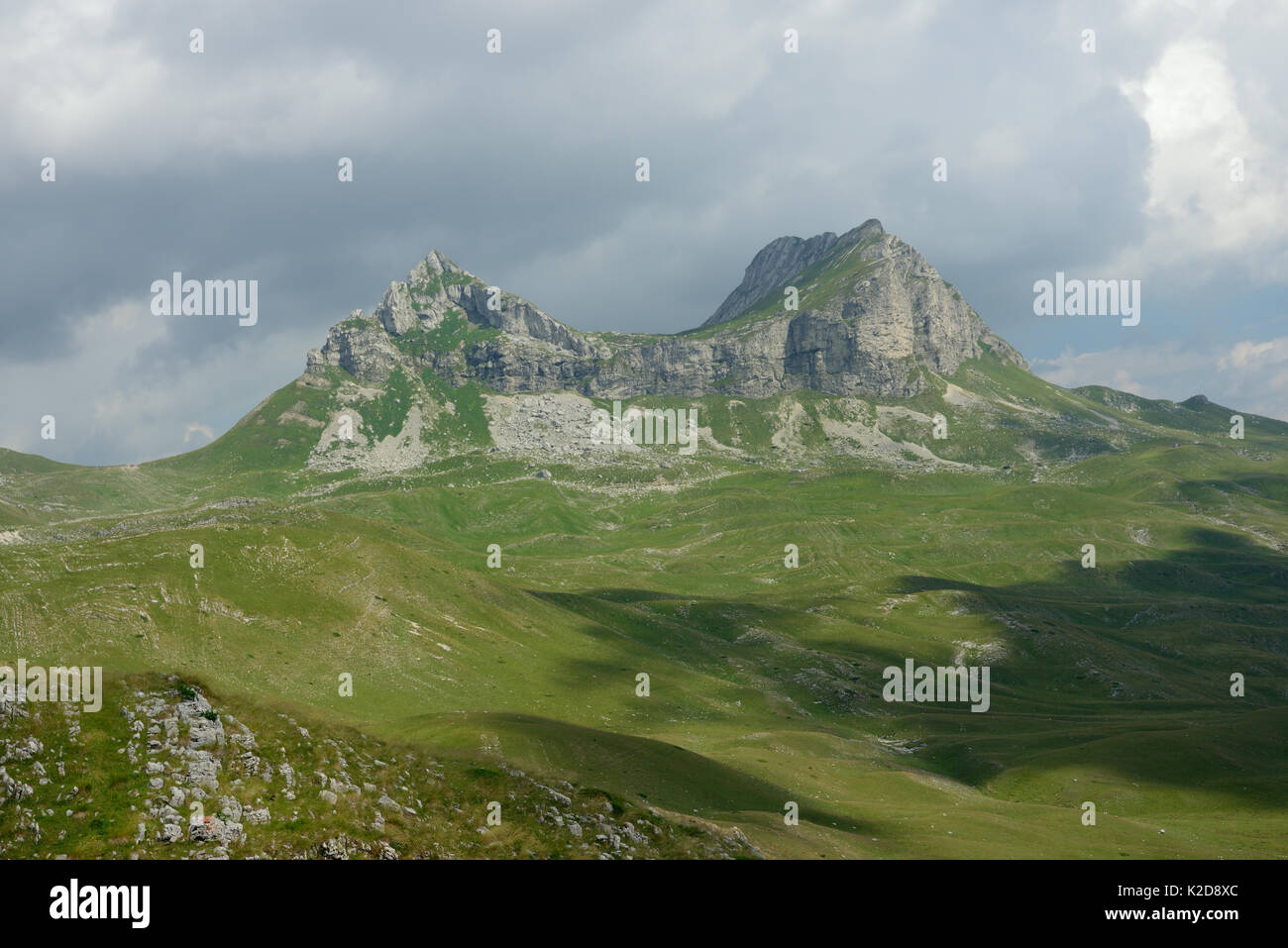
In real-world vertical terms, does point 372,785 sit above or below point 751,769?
above

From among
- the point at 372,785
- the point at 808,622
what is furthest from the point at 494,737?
the point at 808,622

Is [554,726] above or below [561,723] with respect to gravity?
above

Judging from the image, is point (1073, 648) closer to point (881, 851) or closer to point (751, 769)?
point (751, 769)

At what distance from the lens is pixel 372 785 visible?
37344 mm

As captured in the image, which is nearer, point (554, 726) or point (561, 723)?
point (554, 726)

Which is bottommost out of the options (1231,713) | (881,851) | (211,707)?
(1231,713)
